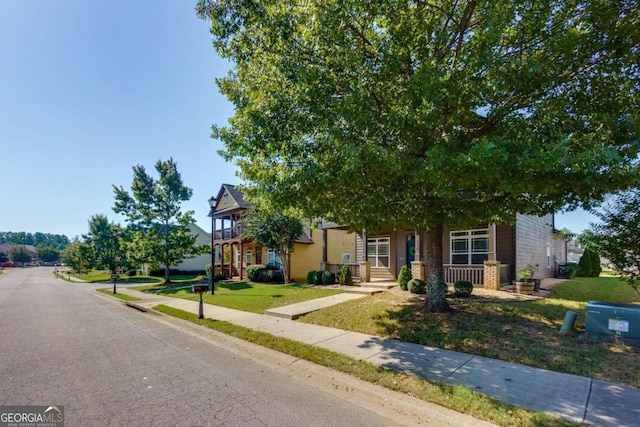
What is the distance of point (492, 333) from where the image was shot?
704 centimetres

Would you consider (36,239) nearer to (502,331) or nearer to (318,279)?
(318,279)

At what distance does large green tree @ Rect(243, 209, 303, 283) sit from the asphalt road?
1145cm

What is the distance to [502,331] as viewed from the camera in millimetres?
7133

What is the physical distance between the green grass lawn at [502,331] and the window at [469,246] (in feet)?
14.1

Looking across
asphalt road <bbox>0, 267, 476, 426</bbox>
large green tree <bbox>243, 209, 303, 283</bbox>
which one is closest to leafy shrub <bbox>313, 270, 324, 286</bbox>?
large green tree <bbox>243, 209, 303, 283</bbox>

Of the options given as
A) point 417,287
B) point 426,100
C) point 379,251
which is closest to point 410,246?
point 379,251

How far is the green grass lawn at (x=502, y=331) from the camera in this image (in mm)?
5344

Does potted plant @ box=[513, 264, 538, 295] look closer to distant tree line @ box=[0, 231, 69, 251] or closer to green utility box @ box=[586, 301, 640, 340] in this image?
green utility box @ box=[586, 301, 640, 340]

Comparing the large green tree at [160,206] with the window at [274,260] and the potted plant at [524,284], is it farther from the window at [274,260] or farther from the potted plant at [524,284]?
the potted plant at [524,284]

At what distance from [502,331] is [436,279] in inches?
80.1

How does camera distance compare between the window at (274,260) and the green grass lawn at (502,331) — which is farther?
the window at (274,260)

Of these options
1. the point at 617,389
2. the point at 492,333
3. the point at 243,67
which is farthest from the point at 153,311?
the point at 617,389

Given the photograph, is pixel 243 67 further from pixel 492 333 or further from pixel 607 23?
pixel 492 333

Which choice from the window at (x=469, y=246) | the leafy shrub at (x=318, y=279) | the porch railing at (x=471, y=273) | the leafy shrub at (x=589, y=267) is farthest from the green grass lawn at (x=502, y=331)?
the leafy shrub at (x=589, y=267)
